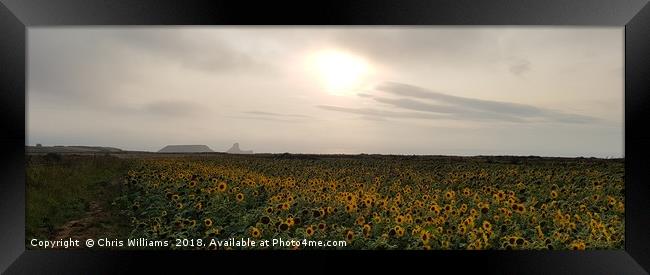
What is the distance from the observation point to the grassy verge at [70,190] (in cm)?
614

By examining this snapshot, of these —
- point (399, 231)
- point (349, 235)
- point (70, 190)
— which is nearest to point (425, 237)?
point (399, 231)

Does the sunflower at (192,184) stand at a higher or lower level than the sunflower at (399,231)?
higher

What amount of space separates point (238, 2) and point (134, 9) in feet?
2.93

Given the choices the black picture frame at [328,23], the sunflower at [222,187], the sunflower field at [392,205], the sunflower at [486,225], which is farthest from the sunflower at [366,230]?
the sunflower at [222,187]

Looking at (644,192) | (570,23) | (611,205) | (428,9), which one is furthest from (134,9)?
(611,205)

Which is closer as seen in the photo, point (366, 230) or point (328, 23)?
point (328, 23)

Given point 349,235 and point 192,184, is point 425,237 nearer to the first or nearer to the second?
point 349,235

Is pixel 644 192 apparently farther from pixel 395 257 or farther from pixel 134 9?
pixel 134 9

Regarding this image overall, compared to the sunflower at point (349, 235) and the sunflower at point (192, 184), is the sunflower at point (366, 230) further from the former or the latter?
the sunflower at point (192, 184)

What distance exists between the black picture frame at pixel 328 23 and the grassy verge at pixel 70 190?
4.82ft

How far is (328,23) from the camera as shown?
3.87m

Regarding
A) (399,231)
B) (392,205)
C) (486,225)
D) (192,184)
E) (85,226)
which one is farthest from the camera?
(192,184)

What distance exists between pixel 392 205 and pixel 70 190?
17.7 ft

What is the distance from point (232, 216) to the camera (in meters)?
5.93
